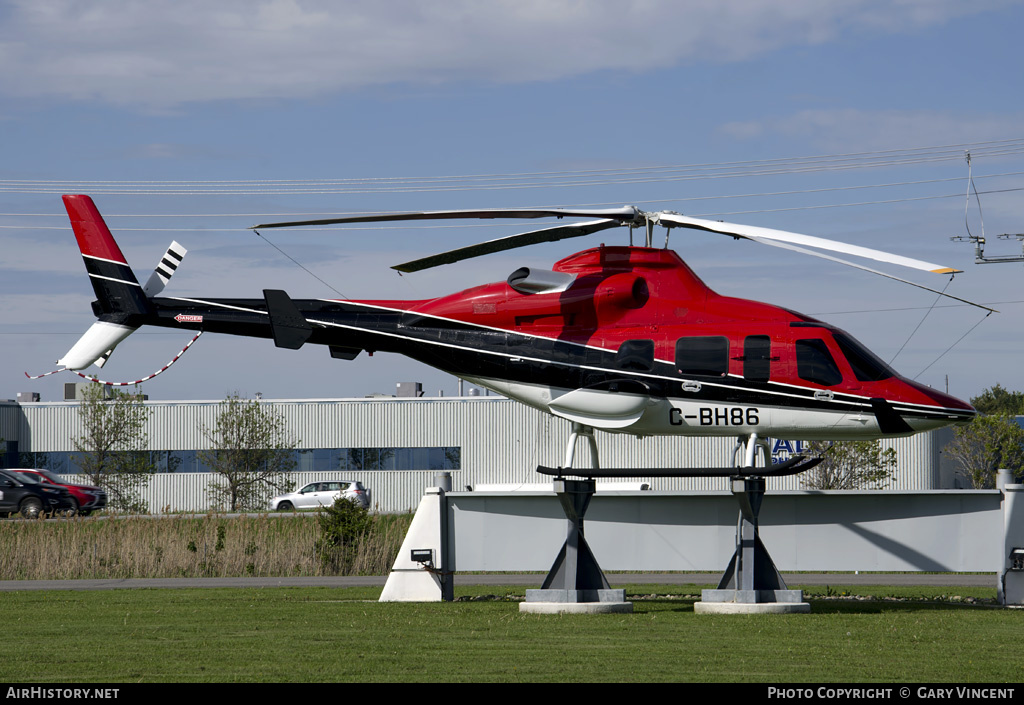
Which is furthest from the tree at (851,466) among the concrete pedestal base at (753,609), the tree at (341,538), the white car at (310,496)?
the concrete pedestal base at (753,609)

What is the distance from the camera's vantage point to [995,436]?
175ft

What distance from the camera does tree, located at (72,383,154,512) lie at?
59.9m

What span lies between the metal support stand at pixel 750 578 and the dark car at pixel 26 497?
34121mm

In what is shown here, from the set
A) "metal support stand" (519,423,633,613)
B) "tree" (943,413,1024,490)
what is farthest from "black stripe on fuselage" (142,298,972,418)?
"tree" (943,413,1024,490)

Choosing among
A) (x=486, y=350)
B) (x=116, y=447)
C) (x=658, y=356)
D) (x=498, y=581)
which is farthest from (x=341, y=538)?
(x=116, y=447)

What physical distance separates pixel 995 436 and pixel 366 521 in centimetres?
3771

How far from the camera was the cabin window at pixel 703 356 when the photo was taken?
1639 centimetres

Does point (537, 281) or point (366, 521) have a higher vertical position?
point (537, 281)

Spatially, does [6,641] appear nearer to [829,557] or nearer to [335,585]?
[335,585]

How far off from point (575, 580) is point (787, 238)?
562 cm

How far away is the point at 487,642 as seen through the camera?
12.7m

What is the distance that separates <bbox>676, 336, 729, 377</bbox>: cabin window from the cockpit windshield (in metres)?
1.61

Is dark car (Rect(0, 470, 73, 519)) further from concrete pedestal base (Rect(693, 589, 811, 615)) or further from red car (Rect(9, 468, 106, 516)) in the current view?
concrete pedestal base (Rect(693, 589, 811, 615))

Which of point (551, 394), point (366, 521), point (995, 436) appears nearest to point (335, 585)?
point (366, 521)
